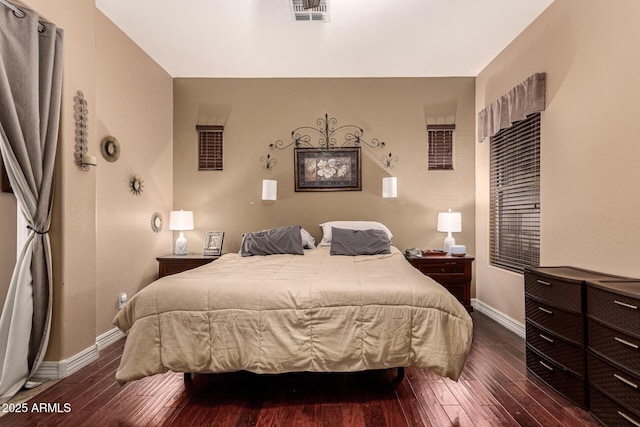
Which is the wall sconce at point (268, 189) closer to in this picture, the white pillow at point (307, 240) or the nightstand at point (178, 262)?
the white pillow at point (307, 240)

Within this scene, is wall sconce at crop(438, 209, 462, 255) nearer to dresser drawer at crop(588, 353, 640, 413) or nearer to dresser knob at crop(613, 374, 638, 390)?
dresser drawer at crop(588, 353, 640, 413)

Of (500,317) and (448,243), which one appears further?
(448,243)

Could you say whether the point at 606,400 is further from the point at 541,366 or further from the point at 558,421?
the point at 541,366

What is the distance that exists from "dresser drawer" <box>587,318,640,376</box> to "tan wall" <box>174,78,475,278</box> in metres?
2.40

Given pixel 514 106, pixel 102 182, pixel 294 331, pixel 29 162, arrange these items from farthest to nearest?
1. pixel 514 106
2. pixel 102 182
3. pixel 29 162
4. pixel 294 331

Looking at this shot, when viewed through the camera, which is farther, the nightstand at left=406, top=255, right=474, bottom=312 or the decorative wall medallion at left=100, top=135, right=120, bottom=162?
the nightstand at left=406, top=255, right=474, bottom=312

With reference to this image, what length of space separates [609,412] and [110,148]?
3987 mm

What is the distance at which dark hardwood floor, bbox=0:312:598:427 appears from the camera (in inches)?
73.4

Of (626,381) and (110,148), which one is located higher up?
(110,148)

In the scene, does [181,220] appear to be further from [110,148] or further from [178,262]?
[110,148]

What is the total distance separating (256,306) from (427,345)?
1010 mm

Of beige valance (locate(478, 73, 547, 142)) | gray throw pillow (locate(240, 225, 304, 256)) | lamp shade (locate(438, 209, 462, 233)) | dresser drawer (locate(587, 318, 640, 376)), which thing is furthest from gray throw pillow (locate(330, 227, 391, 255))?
dresser drawer (locate(587, 318, 640, 376))

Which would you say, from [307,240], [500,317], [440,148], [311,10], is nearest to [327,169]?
[307,240]

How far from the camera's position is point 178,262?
377 cm
